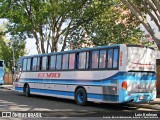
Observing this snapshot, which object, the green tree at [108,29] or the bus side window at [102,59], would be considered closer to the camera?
the bus side window at [102,59]

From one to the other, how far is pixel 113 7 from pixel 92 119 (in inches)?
735

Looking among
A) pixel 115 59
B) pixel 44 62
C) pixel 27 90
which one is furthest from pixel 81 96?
pixel 27 90

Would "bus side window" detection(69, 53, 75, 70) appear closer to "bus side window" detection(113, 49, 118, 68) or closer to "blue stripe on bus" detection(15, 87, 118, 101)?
"blue stripe on bus" detection(15, 87, 118, 101)

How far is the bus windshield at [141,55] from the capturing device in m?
15.7

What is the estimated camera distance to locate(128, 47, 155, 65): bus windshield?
1569 centimetres

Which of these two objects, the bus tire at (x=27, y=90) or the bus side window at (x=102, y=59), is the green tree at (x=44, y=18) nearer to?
the bus tire at (x=27, y=90)

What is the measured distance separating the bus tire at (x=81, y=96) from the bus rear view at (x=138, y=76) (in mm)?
2820

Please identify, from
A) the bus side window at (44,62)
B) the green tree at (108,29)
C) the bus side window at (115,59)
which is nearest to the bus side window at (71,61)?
the bus side window at (44,62)

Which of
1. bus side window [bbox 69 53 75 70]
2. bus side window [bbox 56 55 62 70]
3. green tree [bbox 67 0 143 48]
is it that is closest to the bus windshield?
bus side window [bbox 69 53 75 70]

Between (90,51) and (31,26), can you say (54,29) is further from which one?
(90,51)

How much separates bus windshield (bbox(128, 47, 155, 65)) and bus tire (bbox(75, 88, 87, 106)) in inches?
129

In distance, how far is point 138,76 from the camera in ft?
51.9

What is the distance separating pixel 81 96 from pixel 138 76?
351cm

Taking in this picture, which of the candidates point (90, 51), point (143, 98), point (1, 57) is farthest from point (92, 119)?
point (1, 57)
